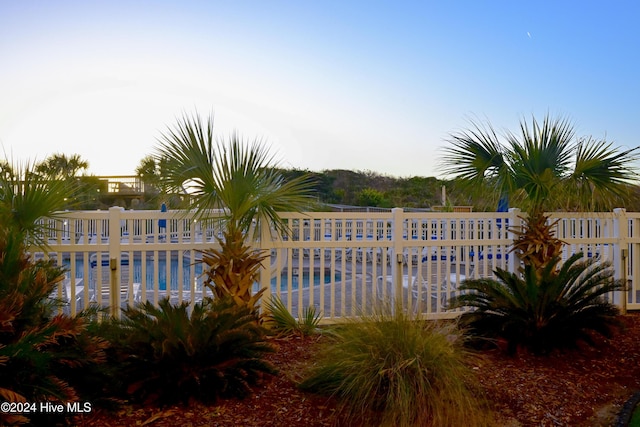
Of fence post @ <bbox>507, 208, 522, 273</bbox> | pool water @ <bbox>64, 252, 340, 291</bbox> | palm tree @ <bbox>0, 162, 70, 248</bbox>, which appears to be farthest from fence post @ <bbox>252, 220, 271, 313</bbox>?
fence post @ <bbox>507, 208, 522, 273</bbox>

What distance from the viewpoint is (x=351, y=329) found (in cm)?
325

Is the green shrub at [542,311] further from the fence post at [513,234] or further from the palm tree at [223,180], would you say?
the palm tree at [223,180]

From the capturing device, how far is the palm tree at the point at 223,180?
476 cm

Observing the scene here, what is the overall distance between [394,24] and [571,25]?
3465 mm

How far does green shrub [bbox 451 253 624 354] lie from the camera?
14.4 ft

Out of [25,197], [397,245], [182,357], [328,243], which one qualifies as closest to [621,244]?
[397,245]

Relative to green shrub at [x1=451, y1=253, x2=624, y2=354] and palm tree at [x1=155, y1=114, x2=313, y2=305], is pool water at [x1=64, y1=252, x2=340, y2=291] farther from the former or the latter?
green shrub at [x1=451, y1=253, x2=624, y2=354]

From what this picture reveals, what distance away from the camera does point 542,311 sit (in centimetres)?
446

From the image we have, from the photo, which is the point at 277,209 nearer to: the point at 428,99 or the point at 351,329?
the point at 351,329

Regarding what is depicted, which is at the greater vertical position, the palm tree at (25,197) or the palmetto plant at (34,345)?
the palm tree at (25,197)

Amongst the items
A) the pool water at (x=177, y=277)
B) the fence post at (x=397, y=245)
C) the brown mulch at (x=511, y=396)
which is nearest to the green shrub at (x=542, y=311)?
the brown mulch at (x=511, y=396)

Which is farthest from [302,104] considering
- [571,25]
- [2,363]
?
[2,363]

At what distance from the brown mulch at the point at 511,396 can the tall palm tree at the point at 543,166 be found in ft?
5.04

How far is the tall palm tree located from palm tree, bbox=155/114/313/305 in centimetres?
254
